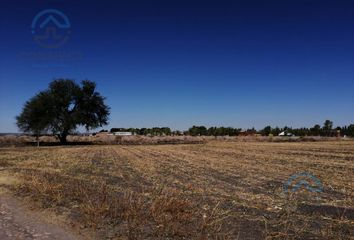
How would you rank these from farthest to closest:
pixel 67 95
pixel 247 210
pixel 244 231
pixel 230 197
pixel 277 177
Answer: pixel 67 95
pixel 277 177
pixel 230 197
pixel 247 210
pixel 244 231

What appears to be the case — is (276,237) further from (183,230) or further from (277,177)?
(277,177)

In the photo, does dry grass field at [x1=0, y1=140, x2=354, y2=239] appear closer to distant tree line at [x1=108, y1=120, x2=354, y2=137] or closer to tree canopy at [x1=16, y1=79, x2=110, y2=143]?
tree canopy at [x1=16, y1=79, x2=110, y2=143]

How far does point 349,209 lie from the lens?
9953mm

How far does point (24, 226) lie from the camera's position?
348 inches

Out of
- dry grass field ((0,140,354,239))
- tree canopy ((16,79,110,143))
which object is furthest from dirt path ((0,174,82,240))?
Answer: tree canopy ((16,79,110,143))

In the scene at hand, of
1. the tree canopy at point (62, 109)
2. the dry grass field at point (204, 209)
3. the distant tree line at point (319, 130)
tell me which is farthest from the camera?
the distant tree line at point (319, 130)

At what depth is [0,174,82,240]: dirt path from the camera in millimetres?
8000

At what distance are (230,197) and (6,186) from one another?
8416 mm

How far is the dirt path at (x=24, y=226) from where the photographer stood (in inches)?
315

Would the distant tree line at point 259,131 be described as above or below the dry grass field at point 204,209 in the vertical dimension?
above

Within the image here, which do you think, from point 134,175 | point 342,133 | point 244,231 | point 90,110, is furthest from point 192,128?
point 244,231

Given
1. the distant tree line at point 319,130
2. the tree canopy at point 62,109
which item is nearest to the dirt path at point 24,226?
the tree canopy at point 62,109

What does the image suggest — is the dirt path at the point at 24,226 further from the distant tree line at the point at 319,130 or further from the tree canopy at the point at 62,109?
the distant tree line at the point at 319,130

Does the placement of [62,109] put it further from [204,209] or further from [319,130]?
[319,130]
